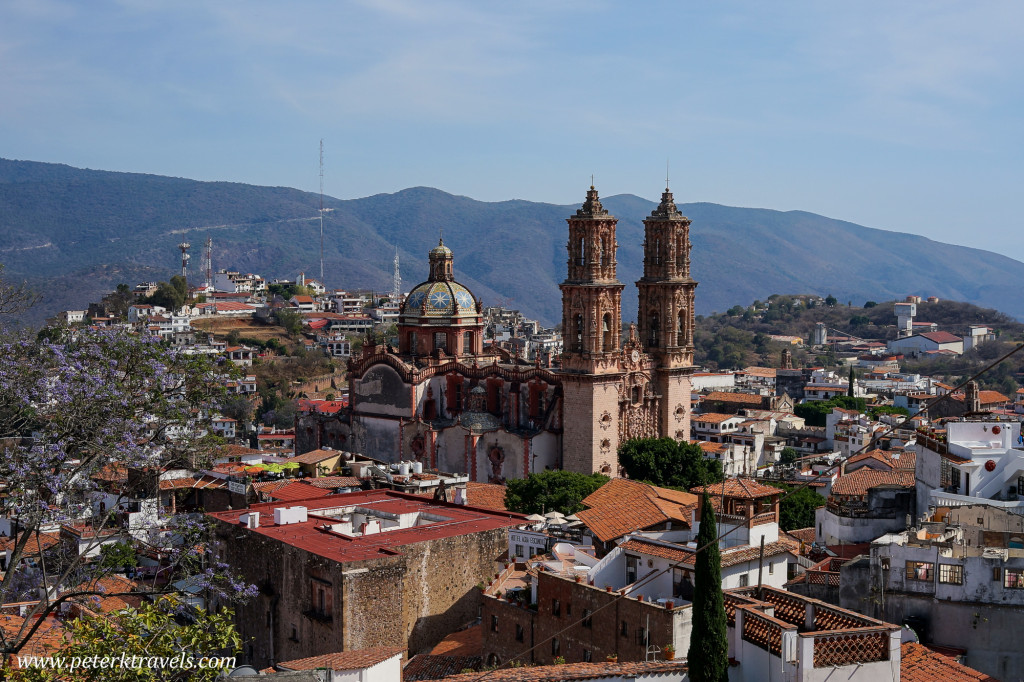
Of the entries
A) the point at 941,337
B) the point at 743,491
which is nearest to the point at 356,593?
the point at 743,491

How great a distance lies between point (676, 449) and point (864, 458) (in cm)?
652

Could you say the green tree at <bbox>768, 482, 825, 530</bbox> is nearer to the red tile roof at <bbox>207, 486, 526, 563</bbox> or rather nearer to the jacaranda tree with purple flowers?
the red tile roof at <bbox>207, 486, 526, 563</bbox>

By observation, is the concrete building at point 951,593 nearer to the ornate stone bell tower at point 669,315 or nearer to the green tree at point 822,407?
the ornate stone bell tower at point 669,315

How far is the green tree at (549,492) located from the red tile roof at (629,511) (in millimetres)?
5741

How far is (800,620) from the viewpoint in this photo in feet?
49.3

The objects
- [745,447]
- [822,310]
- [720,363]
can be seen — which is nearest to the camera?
[745,447]

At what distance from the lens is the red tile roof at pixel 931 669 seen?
15344 mm

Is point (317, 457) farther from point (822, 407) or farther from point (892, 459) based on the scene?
point (822, 407)

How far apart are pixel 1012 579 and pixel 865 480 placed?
15870 mm

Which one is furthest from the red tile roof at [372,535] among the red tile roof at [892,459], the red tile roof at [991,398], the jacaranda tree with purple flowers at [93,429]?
the red tile roof at [991,398]

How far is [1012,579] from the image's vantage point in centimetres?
1722

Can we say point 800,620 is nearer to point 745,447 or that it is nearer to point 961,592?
point 961,592

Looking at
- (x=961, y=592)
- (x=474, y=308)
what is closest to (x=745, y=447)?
(x=474, y=308)

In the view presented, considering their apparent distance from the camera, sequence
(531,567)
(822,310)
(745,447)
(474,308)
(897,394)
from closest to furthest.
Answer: (531,567) < (474,308) < (745,447) < (897,394) < (822,310)
